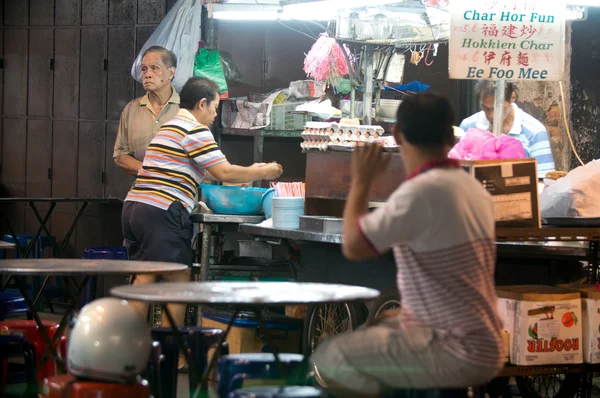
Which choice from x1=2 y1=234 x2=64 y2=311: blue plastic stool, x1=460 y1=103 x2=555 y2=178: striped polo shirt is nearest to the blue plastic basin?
x1=460 y1=103 x2=555 y2=178: striped polo shirt

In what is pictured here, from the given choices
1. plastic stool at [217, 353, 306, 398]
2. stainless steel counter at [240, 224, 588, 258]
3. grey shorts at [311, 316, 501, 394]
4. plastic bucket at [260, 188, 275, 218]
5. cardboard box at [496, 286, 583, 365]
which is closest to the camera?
grey shorts at [311, 316, 501, 394]

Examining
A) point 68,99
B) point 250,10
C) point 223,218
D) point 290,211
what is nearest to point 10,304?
point 223,218

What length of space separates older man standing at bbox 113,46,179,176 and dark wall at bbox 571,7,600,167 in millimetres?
3611

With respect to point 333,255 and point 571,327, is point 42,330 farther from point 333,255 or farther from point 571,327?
point 571,327

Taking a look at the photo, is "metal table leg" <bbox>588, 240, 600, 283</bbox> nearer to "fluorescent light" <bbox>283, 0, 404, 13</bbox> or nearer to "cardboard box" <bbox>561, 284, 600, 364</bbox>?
"cardboard box" <bbox>561, 284, 600, 364</bbox>

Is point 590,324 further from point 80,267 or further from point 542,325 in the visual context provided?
point 80,267

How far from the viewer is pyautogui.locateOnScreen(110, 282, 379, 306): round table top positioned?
3.66 meters

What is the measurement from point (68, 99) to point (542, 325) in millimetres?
7113

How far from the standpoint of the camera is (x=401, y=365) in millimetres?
3359

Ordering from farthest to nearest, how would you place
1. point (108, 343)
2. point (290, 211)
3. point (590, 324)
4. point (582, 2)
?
point (290, 211)
point (582, 2)
point (590, 324)
point (108, 343)

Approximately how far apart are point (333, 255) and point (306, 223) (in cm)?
53

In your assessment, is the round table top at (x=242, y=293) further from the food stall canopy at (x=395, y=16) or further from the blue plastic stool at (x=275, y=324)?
the food stall canopy at (x=395, y=16)

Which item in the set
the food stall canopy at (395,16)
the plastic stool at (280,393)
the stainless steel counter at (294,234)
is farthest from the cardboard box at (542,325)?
the food stall canopy at (395,16)

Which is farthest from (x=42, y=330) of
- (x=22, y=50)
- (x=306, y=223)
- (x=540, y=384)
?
(x=22, y=50)
